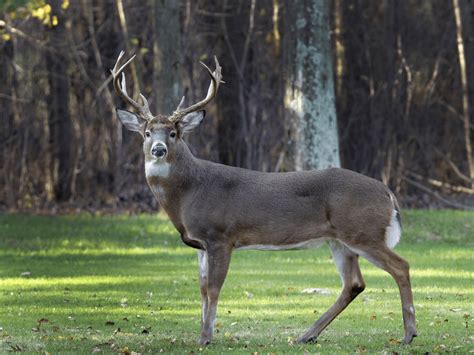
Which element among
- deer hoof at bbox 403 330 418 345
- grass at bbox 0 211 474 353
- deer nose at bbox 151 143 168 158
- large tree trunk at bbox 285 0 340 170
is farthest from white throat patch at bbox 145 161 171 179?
large tree trunk at bbox 285 0 340 170

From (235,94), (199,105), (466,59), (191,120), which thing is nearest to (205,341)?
(191,120)

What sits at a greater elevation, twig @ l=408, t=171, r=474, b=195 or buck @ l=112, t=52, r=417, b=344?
buck @ l=112, t=52, r=417, b=344

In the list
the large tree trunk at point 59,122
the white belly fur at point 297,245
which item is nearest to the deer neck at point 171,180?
the white belly fur at point 297,245

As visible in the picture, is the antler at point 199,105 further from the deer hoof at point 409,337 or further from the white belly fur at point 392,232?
the deer hoof at point 409,337

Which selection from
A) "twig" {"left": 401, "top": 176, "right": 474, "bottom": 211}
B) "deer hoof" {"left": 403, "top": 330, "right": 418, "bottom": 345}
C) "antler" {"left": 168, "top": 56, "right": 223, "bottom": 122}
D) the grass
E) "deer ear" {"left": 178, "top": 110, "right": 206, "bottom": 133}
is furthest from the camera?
"twig" {"left": 401, "top": 176, "right": 474, "bottom": 211}

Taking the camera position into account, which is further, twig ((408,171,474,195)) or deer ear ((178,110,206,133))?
twig ((408,171,474,195))

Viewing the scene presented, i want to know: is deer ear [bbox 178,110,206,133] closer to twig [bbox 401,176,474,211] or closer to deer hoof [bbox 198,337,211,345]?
deer hoof [bbox 198,337,211,345]

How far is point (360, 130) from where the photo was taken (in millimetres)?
23625

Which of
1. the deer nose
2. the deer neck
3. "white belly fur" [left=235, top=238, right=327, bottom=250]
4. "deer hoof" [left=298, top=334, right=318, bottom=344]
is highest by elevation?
the deer nose

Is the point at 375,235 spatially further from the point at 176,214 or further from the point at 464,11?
the point at 464,11

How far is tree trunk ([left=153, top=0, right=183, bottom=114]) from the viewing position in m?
19.1

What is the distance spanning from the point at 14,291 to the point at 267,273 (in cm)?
332

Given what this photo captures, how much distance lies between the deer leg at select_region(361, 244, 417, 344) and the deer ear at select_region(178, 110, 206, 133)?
1917 mm

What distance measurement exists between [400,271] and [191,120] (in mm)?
2250
